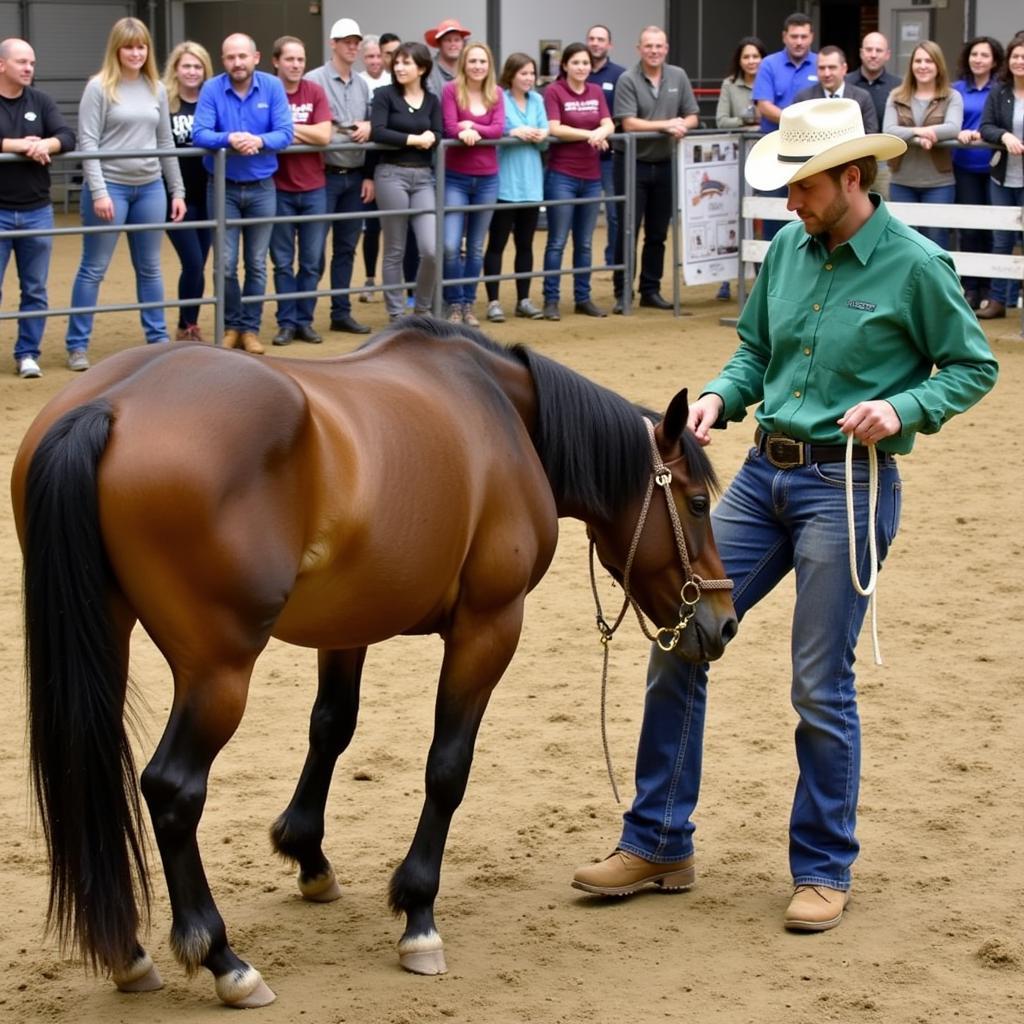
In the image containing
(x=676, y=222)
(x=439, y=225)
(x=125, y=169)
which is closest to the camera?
(x=125, y=169)

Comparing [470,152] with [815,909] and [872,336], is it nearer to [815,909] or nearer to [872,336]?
[872,336]

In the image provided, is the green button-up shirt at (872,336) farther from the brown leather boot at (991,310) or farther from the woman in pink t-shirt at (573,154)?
the brown leather boot at (991,310)

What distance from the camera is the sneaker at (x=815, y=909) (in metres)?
3.62

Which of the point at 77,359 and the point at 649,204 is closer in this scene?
the point at 77,359

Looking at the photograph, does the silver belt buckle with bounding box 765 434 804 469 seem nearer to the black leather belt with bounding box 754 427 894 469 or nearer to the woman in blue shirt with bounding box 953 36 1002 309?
the black leather belt with bounding box 754 427 894 469

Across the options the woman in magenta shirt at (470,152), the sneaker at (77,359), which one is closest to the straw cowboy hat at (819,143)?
the sneaker at (77,359)

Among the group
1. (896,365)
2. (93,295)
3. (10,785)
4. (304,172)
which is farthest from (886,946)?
(304,172)

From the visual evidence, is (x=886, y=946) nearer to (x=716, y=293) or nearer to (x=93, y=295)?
(x=93, y=295)

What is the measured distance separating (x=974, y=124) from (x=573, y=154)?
2875 millimetres

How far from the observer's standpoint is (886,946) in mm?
3541

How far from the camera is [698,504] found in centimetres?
370

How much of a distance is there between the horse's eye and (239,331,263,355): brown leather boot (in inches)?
253

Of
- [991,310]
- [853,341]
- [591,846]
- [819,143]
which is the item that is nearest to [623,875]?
[591,846]

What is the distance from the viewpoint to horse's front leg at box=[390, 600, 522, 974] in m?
3.45
